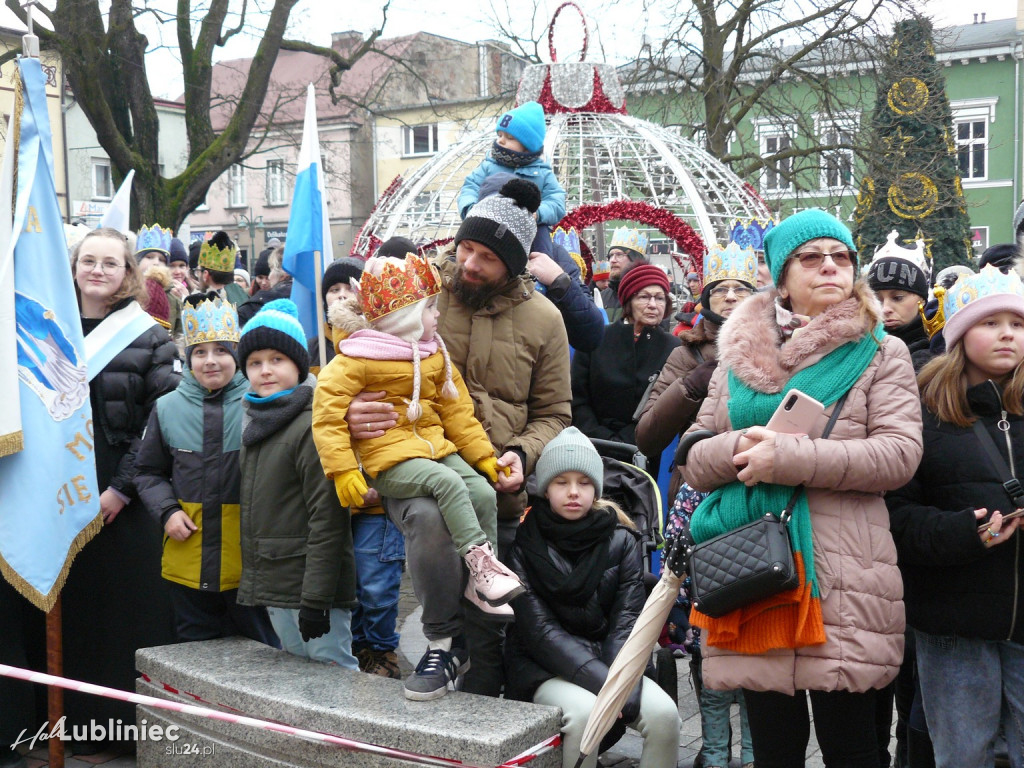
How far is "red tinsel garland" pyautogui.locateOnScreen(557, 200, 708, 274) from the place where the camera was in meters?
9.95

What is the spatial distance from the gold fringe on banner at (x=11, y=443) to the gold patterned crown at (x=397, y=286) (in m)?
1.64

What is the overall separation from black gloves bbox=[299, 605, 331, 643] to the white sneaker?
2.15 feet

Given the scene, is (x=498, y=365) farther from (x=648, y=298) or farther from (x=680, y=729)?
(x=648, y=298)

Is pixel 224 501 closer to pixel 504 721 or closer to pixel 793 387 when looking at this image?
pixel 504 721

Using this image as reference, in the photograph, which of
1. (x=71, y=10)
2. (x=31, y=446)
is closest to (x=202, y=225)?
(x=71, y=10)

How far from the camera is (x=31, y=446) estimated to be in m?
4.54

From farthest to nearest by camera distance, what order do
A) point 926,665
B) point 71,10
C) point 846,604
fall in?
point 71,10 < point 926,665 < point 846,604

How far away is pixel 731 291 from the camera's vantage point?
206 inches

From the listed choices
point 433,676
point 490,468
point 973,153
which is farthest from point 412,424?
point 973,153

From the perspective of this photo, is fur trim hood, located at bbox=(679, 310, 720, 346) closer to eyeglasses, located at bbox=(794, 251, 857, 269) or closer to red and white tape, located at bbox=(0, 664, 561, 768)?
eyeglasses, located at bbox=(794, 251, 857, 269)

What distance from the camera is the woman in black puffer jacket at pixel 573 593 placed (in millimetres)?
3838

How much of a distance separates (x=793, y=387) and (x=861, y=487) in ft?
1.11

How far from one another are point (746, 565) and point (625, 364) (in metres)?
2.74

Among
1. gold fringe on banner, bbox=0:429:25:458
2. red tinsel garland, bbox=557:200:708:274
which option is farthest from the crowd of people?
red tinsel garland, bbox=557:200:708:274
